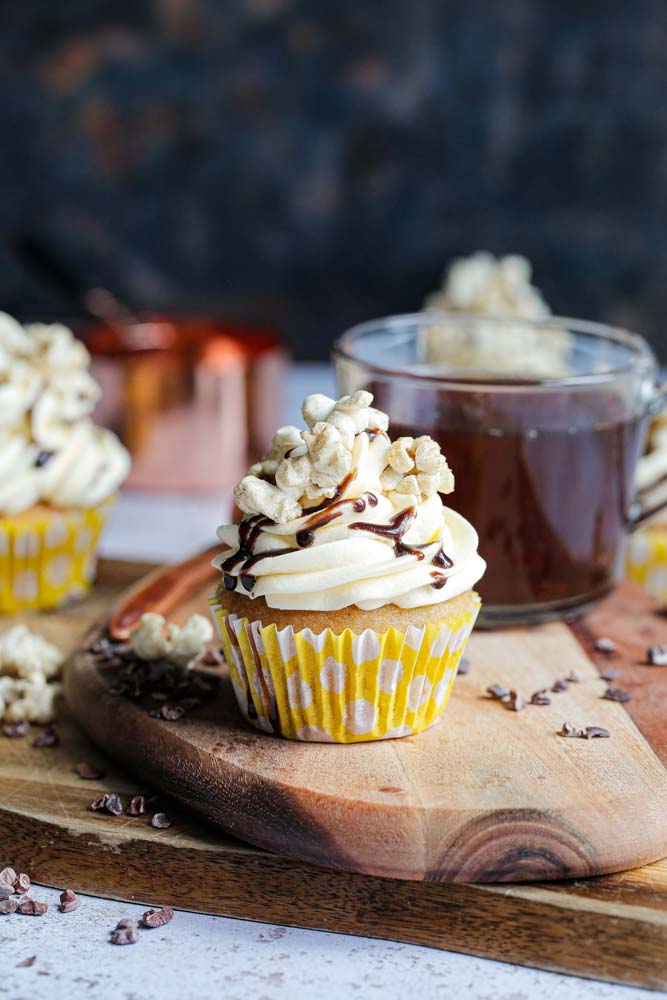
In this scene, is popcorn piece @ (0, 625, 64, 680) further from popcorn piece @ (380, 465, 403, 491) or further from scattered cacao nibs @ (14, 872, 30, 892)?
popcorn piece @ (380, 465, 403, 491)

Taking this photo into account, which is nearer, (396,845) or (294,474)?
(396,845)

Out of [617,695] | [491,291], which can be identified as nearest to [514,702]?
[617,695]

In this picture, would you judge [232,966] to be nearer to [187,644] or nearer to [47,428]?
[187,644]

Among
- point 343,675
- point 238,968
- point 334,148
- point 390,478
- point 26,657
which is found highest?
point 334,148

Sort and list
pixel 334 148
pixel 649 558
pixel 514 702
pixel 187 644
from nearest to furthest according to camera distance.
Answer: pixel 514 702 < pixel 187 644 < pixel 649 558 < pixel 334 148

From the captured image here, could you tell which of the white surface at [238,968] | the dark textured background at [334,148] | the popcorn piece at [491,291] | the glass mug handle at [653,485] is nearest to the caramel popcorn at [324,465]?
the white surface at [238,968]

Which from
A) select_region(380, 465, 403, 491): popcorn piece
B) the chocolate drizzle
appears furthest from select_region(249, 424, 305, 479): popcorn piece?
the chocolate drizzle

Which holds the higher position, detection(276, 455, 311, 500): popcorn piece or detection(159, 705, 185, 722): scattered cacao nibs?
detection(276, 455, 311, 500): popcorn piece

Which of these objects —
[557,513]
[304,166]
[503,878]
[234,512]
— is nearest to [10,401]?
[234,512]
